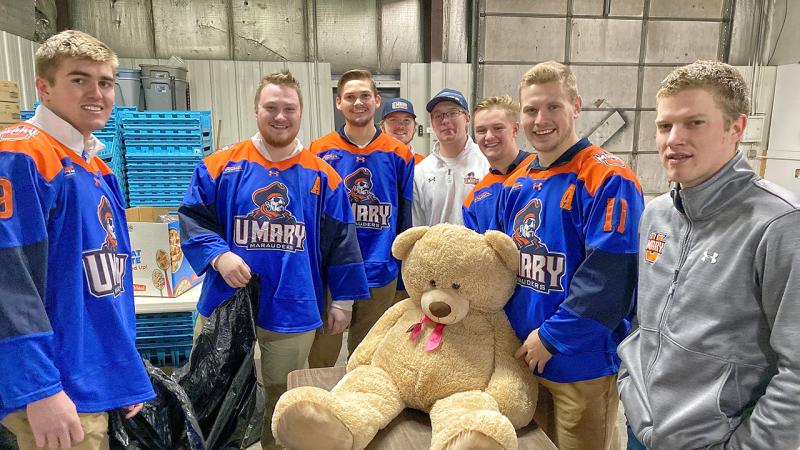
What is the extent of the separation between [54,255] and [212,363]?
2.92 feet

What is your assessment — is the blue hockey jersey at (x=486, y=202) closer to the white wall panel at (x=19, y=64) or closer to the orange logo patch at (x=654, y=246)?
the orange logo patch at (x=654, y=246)

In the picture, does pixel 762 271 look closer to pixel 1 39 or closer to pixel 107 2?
pixel 1 39

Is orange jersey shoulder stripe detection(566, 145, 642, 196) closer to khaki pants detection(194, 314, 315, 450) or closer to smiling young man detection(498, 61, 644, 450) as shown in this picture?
smiling young man detection(498, 61, 644, 450)

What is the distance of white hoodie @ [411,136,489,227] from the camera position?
8.87ft

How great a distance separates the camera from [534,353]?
1.54 meters

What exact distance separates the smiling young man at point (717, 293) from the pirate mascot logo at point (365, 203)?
5.04 ft

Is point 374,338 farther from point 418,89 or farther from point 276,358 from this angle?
point 418,89

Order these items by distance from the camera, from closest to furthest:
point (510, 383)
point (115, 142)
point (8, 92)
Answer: point (510, 383)
point (115, 142)
point (8, 92)

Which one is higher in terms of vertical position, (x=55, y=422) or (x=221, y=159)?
(x=221, y=159)

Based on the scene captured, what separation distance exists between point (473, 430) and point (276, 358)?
123 cm

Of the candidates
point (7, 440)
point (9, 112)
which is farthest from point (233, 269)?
point (9, 112)

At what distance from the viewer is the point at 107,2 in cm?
601

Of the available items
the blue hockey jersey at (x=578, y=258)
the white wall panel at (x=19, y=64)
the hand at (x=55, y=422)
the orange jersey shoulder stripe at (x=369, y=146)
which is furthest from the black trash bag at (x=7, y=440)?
the white wall panel at (x=19, y=64)

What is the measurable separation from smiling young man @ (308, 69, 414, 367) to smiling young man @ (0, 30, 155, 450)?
48.4 inches
